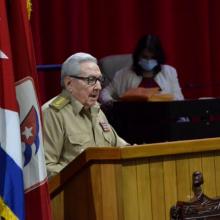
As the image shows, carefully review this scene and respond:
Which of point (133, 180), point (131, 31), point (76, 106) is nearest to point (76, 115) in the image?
point (76, 106)

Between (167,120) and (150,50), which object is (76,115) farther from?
(150,50)

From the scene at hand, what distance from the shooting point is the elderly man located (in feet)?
10.9

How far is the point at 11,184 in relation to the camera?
7.25 ft

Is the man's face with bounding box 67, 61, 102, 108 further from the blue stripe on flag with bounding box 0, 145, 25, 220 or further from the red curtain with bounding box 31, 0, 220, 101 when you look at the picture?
the red curtain with bounding box 31, 0, 220, 101

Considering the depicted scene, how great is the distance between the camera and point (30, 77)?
228 cm

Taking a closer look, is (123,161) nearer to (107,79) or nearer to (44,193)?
(44,193)

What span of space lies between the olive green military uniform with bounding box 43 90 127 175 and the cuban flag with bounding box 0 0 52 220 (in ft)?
2.87

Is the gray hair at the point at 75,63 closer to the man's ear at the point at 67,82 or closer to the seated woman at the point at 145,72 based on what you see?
the man's ear at the point at 67,82

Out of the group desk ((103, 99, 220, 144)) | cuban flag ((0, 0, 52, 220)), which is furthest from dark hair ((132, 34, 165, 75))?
cuban flag ((0, 0, 52, 220))

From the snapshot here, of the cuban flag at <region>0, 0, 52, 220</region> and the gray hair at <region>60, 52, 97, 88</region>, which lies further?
the gray hair at <region>60, 52, 97, 88</region>

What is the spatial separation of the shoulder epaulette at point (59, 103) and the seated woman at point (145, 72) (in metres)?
1.60

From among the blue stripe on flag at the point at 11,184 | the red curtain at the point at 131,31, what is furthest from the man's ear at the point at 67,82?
the red curtain at the point at 131,31

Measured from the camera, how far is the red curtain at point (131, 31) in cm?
550

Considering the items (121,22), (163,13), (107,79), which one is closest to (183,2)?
(163,13)
